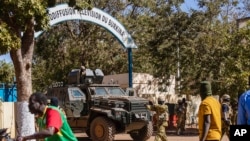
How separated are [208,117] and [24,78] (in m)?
7.80

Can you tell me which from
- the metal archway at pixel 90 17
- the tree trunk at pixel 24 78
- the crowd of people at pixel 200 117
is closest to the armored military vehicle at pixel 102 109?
the metal archway at pixel 90 17

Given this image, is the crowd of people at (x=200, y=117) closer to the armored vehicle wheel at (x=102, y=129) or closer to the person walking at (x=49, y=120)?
the person walking at (x=49, y=120)

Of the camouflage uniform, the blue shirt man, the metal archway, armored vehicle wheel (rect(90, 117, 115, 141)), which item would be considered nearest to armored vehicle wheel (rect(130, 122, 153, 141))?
armored vehicle wheel (rect(90, 117, 115, 141))

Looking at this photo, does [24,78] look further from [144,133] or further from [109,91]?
[144,133]

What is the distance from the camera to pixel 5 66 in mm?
34250

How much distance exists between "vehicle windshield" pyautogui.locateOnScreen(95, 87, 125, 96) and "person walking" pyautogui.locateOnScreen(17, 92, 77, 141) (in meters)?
12.7

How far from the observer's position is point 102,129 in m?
17.5

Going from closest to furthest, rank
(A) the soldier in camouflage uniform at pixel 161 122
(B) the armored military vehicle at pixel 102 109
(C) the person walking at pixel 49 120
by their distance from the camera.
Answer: (C) the person walking at pixel 49 120
(A) the soldier in camouflage uniform at pixel 161 122
(B) the armored military vehicle at pixel 102 109

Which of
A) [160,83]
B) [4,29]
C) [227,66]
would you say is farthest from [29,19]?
[160,83]

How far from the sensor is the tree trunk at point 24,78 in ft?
45.9

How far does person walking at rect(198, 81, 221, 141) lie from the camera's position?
24.0 ft

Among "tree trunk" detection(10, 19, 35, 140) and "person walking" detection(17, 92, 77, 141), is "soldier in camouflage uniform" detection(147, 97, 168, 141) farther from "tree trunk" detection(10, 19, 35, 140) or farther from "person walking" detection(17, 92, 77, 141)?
"person walking" detection(17, 92, 77, 141)

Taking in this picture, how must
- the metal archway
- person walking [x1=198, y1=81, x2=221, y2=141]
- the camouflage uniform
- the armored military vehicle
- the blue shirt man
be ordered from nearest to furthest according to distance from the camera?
the blue shirt man < person walking [x1=198, y1=81, x2=221, y2=141] < the armored military vehicle < the metal archway < the camouflage uniform

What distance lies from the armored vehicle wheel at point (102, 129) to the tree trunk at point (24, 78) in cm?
359
